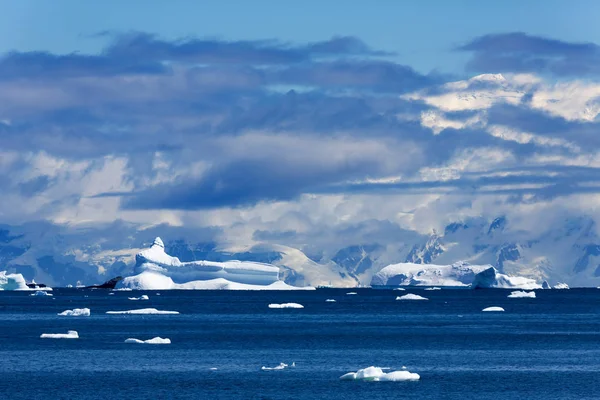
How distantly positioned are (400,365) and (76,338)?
3042 centimetres

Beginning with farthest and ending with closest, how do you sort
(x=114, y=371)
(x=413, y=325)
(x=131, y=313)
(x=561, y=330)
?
(x=131, y=313), (x=413, y=325), (x=561, y=330), (x=114, y=371)

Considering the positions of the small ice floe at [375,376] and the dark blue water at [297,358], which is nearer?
the dark blue water at [297,358]

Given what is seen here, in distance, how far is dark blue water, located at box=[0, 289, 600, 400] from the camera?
57.2m

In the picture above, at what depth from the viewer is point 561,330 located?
106 meters

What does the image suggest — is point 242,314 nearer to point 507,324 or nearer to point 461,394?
point 507,324

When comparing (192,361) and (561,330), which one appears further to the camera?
(561,330)

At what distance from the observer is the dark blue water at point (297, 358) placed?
5716 centimetres

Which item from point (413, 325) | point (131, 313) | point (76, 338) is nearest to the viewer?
point (76, 338)

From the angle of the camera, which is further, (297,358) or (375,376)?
(297,358)

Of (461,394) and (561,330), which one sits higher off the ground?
(561,330)

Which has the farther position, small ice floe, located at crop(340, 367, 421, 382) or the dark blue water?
small ice floe, located at crop(340, 367, 421, 382)

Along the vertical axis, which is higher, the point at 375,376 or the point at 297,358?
the point at 297,358

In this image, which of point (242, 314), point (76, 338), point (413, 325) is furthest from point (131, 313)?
point (76, 338)

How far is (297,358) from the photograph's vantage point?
74062 millimetres
